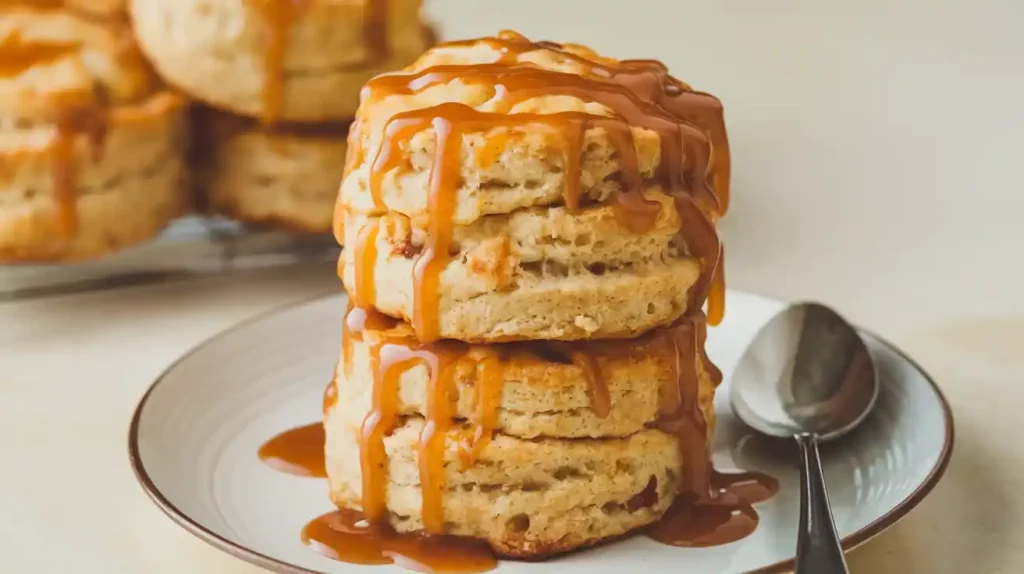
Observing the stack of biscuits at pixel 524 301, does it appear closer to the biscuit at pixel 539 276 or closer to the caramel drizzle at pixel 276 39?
the biscuit at pixel 539 276

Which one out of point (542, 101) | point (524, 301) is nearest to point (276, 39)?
point (542, 101)

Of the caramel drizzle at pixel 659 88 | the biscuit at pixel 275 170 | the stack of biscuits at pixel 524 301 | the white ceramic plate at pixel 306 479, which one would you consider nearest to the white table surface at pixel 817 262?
the white ceramic plate at pixel 306 479

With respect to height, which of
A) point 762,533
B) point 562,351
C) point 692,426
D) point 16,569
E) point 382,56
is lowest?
point 16,569

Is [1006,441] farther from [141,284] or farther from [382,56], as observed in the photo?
[141,284]

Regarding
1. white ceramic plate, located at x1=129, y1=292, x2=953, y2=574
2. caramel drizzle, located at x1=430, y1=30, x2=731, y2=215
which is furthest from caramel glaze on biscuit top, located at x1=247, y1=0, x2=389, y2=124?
caramel drizzle, located at x1=430, y1=30, x2=731, y2=215

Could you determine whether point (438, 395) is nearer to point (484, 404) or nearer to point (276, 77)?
point (484, 404)

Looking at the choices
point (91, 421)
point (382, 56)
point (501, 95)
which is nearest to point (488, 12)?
point (382, 56)

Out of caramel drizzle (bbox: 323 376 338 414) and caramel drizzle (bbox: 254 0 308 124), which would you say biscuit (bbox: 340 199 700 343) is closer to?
caramel drizzle (bbox: 323 376 338 414)
